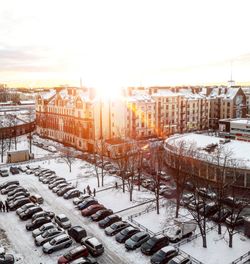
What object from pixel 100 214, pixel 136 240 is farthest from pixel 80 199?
pixel 136 240

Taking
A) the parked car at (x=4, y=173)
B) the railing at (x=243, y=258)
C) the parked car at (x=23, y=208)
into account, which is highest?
the parked car at (x=4, y=173)

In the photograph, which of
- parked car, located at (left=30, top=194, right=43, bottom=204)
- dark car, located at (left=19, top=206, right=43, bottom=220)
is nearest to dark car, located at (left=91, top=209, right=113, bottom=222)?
dark car, located at (left=19, top=206, right=43, bottom=220)

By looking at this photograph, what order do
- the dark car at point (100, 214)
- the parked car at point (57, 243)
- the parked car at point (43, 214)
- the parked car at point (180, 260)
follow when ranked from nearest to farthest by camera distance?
the parked car at point (180, 260) → the parked car at point (57, 243) → the parked car at point (43, 214) → the dark car at point (100, 214)

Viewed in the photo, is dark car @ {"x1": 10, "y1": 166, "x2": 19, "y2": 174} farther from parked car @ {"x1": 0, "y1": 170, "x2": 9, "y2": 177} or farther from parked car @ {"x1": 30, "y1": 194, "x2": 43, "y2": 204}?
parked car @ {"x1": 30, "y1": 194, "x2": 43, "y2": 204}

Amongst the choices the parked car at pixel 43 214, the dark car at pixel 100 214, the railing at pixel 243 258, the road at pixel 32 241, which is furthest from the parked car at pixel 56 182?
the railing at pixel 243 258

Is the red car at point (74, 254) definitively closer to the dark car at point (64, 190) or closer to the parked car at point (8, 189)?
the dark car at point (64, 190)

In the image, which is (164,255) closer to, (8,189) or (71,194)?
(71,194)

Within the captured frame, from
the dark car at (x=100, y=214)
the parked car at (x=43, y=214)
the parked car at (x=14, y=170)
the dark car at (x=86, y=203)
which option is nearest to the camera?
the parked car at (x=43, y=214)
